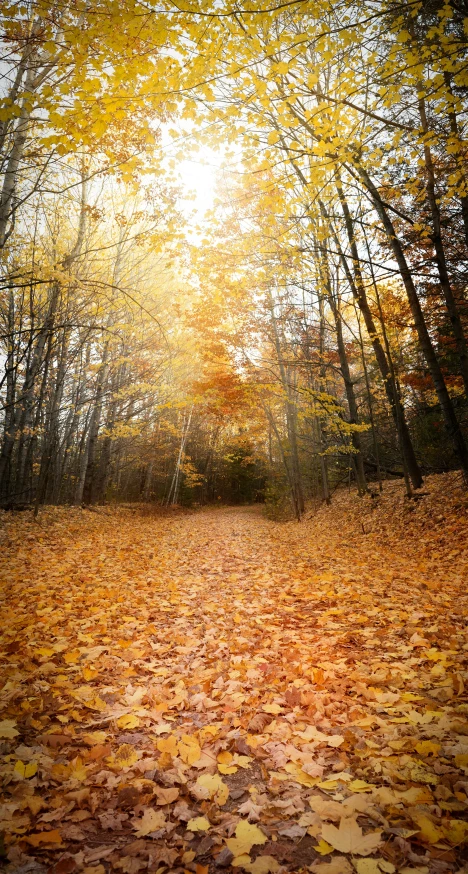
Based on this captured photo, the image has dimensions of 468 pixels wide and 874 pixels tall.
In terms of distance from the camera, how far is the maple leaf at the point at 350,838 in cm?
151

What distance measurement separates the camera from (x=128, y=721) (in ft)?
8.20

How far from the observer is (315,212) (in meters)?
6.58

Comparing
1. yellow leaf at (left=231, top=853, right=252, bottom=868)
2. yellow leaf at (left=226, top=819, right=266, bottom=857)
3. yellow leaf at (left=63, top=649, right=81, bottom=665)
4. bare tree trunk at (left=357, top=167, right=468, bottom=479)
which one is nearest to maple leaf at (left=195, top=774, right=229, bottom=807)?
yellow leaf at (left=226, top=819, right=266, bottom=857)

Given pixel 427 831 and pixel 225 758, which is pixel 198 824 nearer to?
pixel 225 758

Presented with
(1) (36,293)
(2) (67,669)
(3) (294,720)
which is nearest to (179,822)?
(3) (294,720)

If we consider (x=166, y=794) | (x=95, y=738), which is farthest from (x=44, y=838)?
(x=95, y=738)

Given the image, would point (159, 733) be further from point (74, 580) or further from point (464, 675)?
point (74, 580)

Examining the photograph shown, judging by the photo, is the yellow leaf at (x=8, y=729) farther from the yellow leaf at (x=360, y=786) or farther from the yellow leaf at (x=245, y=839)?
the yellow leaf at (x=360, y=786)

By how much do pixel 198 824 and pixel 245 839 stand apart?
23cm

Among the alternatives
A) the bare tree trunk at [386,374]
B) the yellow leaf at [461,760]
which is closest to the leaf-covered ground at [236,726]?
the yellow leaf at [461,760]

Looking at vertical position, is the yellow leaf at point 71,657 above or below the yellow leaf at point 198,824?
below

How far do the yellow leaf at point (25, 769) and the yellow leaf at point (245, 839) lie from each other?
3.47ft

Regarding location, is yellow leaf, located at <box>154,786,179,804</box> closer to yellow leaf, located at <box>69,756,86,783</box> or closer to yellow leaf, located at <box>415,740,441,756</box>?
yellow leaf, located at <box>69,756,86,783</box>

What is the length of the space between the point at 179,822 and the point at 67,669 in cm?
178
